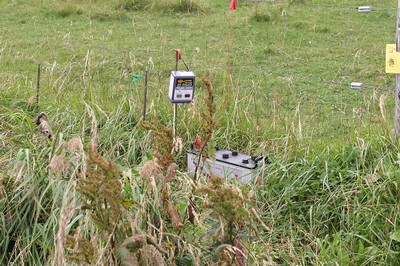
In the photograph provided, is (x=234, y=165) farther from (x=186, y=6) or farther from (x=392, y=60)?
(x=186, y=6)

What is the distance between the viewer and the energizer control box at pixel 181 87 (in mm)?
4078

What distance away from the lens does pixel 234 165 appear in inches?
162

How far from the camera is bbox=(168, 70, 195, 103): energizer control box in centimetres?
408

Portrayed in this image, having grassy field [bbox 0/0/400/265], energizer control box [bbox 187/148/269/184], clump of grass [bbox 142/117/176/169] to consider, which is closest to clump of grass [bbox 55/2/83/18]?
grassy field [bbox 0/0/400/265]

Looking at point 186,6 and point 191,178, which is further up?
point 186,6

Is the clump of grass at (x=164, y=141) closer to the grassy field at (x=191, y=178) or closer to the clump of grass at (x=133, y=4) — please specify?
the grassy field at (x=191, y=178)

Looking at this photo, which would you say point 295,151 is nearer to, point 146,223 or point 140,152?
point 140,152

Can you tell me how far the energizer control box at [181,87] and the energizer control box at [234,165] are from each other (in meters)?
0.32

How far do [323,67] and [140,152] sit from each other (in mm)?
3795

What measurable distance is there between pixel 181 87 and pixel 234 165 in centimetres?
53

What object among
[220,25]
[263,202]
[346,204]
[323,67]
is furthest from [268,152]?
[220,25]

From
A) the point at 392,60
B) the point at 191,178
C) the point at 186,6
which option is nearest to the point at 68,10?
the point at 186,6

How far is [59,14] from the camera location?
10492 mm

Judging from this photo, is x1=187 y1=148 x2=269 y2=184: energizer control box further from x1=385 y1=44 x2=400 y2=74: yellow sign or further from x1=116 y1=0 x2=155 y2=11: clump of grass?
x1=116 y1=0 x2=155 y2=11: clump of grass
